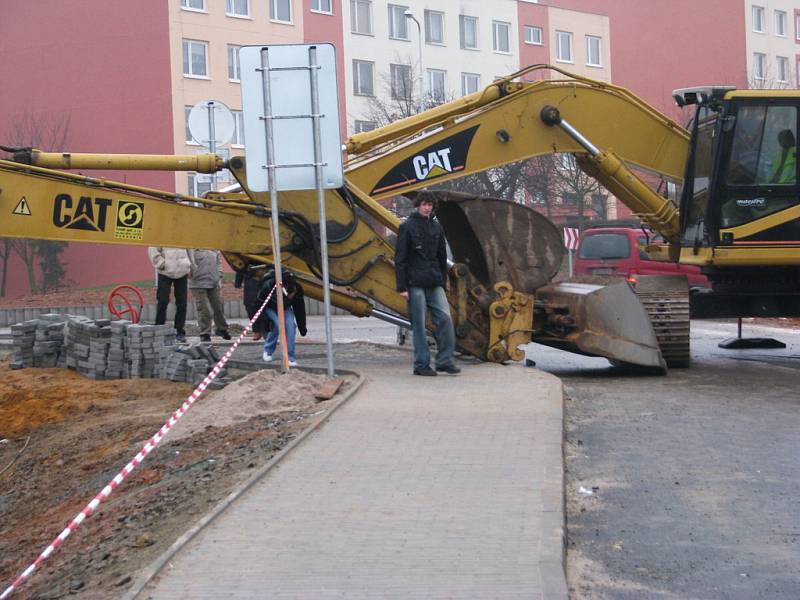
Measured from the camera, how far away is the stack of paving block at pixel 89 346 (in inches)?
575

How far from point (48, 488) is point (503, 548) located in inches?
202

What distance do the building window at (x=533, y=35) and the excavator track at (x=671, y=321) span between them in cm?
4741

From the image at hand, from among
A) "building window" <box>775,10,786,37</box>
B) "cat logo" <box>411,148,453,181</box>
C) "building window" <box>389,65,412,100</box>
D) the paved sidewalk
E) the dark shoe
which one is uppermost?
"building window" <box>775,10,786,37</box>

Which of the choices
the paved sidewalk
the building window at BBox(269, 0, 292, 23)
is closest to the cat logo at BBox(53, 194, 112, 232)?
the paved sidewalk

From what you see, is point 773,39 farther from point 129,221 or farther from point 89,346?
point 129,221

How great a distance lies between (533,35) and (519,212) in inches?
1924

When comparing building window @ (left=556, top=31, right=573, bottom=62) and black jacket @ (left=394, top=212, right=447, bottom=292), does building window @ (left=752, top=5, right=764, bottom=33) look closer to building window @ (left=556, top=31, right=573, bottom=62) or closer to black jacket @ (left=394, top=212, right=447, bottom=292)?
building window @ (left=556, top=31, right=573, bottom=62)

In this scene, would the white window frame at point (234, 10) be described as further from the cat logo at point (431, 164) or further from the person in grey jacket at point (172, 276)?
the cat logo at point (431, 164)

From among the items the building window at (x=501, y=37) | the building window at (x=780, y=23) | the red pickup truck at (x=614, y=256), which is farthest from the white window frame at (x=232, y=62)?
the building window at (x=780, y=23)

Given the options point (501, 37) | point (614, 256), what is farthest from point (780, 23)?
point (614, 256)

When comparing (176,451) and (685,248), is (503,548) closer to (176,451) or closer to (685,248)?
(176,451)

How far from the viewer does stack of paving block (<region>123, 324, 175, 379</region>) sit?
14.2 m

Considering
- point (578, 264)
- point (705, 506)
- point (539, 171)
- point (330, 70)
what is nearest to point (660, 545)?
point (705, 506)

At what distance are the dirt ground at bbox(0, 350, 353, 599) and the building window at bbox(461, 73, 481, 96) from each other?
44486mm
